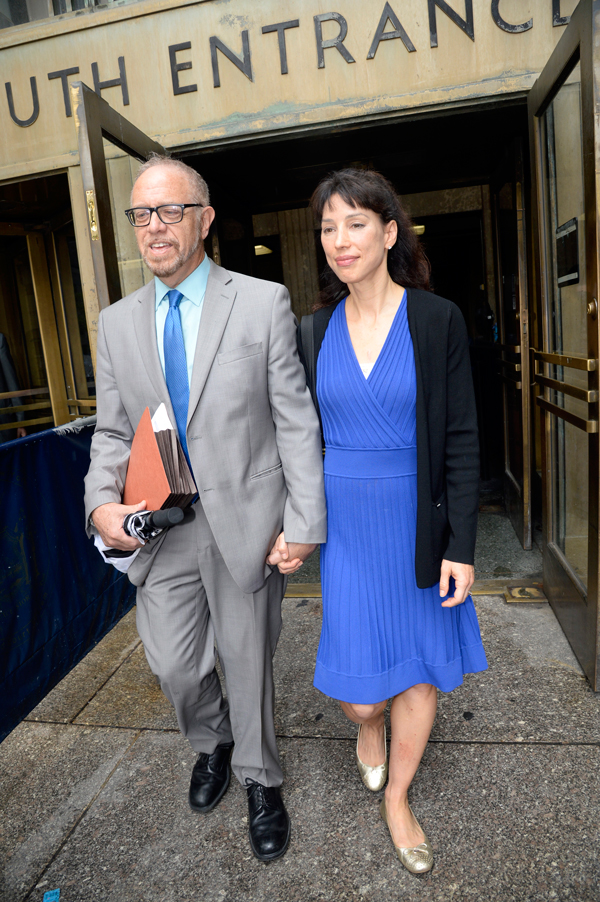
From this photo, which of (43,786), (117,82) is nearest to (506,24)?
(117,82)

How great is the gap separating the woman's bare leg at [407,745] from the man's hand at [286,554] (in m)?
0.51

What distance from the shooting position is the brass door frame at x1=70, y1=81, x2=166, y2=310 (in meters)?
2.60

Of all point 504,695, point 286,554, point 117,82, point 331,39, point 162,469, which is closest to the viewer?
point 162,469

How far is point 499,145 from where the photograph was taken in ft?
19.1

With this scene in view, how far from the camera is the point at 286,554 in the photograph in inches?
75.0

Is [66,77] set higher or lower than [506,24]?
higher

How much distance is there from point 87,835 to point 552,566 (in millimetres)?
2461

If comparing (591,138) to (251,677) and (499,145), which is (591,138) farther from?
(499,145)

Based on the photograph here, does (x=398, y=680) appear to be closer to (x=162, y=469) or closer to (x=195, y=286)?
(x=162, y=469)

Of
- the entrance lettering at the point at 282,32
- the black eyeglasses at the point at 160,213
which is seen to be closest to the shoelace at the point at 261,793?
the black eyeglasses at the point at 160,213

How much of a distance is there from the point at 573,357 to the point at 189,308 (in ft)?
5.72


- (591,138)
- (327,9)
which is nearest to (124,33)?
(327,9)

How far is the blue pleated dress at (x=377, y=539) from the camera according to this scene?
175 centimetres

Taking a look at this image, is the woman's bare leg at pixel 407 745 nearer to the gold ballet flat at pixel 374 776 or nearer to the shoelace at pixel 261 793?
the gold ballet flat at pixel 374 776
